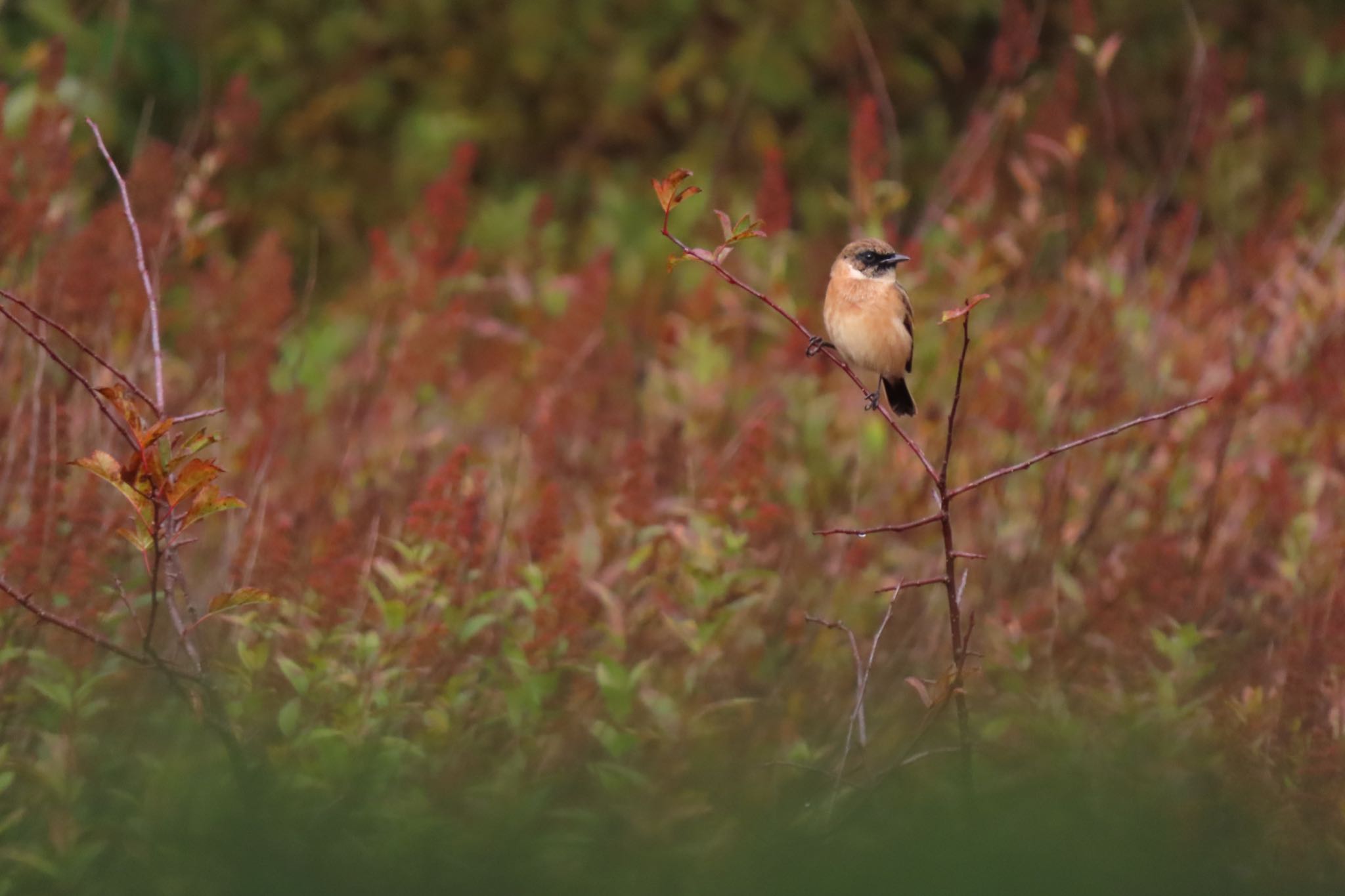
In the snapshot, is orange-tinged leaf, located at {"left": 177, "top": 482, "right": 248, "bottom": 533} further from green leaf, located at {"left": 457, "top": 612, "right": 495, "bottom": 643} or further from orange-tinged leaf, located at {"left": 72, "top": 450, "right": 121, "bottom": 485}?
green leaf, located at {"left": 457, "top": 612, "right": 495, "bottom": 643}

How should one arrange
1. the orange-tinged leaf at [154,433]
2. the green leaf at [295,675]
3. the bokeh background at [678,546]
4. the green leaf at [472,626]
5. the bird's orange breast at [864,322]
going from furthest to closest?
the bird's orange breast at [864,322] → the green leaf at [472,626] → the green leaf at [295,675] → the orange-tinged leaf at [154,433] → the bokeh background at [678,546]

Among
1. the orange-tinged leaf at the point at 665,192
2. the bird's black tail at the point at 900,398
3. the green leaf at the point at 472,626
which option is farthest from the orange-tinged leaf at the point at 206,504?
the bird's black tail at the point at 900,398

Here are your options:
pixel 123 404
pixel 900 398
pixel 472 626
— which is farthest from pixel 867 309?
pixel 123 404

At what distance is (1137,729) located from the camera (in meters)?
2.65

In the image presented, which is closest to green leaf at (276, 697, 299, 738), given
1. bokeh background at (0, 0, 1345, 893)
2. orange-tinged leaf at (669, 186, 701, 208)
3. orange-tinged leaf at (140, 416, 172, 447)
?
bokeh background at (0, 0, 1345, 893)

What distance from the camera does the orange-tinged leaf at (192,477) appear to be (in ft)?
6.84

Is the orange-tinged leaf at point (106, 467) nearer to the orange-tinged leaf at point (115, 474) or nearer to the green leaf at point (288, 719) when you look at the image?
the orange-tinged leaf at point (115, 474)

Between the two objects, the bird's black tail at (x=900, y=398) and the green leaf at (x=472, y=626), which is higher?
the bird's black tail at (x=900, y=398)

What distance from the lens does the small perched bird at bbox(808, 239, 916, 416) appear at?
337 centimetres

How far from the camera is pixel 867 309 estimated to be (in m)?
3.38

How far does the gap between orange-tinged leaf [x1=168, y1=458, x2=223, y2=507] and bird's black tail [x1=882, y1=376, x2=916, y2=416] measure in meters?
2.05

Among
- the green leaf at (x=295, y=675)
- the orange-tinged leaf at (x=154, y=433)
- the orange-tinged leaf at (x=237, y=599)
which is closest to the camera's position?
the orange-tinged leaf at (x=154, y=433)

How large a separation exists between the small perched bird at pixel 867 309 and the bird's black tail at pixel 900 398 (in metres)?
0.34

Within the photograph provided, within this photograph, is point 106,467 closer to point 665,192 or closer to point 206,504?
point 206,504
